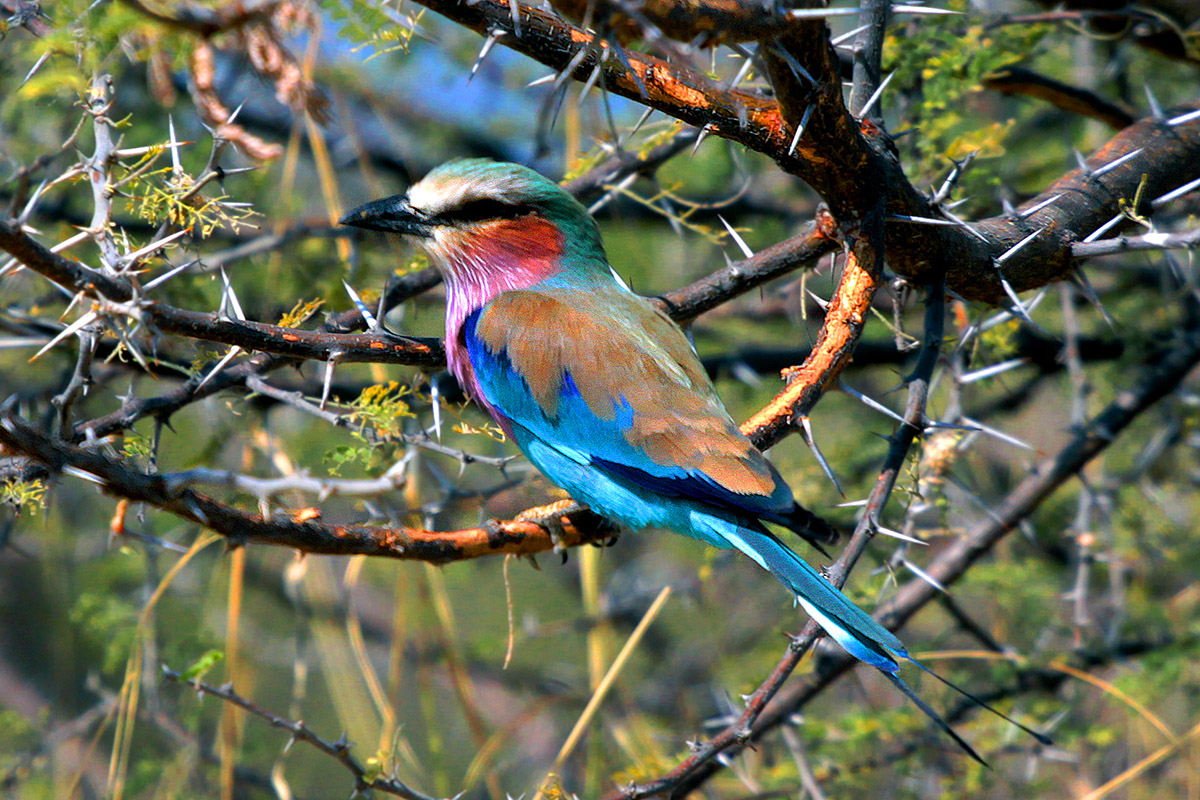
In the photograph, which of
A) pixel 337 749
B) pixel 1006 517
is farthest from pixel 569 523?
pixel 1006 517

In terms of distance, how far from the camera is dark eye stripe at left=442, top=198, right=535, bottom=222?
3051 mm

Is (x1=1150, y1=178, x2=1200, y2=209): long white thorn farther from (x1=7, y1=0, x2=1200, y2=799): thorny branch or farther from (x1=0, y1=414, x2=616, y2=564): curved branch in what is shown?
(x1=0, y1=414, x2=616, y2=564): curved branch

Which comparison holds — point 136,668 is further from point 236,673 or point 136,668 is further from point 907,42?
point 907,42

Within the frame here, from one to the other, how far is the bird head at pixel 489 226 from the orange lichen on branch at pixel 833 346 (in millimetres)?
1021

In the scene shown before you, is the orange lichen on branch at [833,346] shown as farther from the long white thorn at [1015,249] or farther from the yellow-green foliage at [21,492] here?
the yellow-green foliage at [21,492]

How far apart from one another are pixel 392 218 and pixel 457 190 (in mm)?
227

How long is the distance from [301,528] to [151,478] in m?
0.46

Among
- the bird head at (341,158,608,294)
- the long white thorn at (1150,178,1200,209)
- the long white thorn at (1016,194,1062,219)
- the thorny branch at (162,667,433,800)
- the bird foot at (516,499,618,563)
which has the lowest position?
the thorny branch at (162,667,433,800)

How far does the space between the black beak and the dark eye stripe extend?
0.27 feet

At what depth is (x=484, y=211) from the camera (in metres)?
3.08

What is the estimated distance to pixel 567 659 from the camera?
712 centimetres

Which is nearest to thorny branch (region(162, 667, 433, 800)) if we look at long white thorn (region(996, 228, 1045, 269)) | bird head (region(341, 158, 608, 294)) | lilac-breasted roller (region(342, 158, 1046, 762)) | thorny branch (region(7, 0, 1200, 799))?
thorny branch (region(7, 0, 1200, 799))

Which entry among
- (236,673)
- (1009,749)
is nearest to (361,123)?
(236,673)

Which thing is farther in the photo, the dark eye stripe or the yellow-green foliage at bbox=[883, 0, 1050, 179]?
the dark eye stripe
